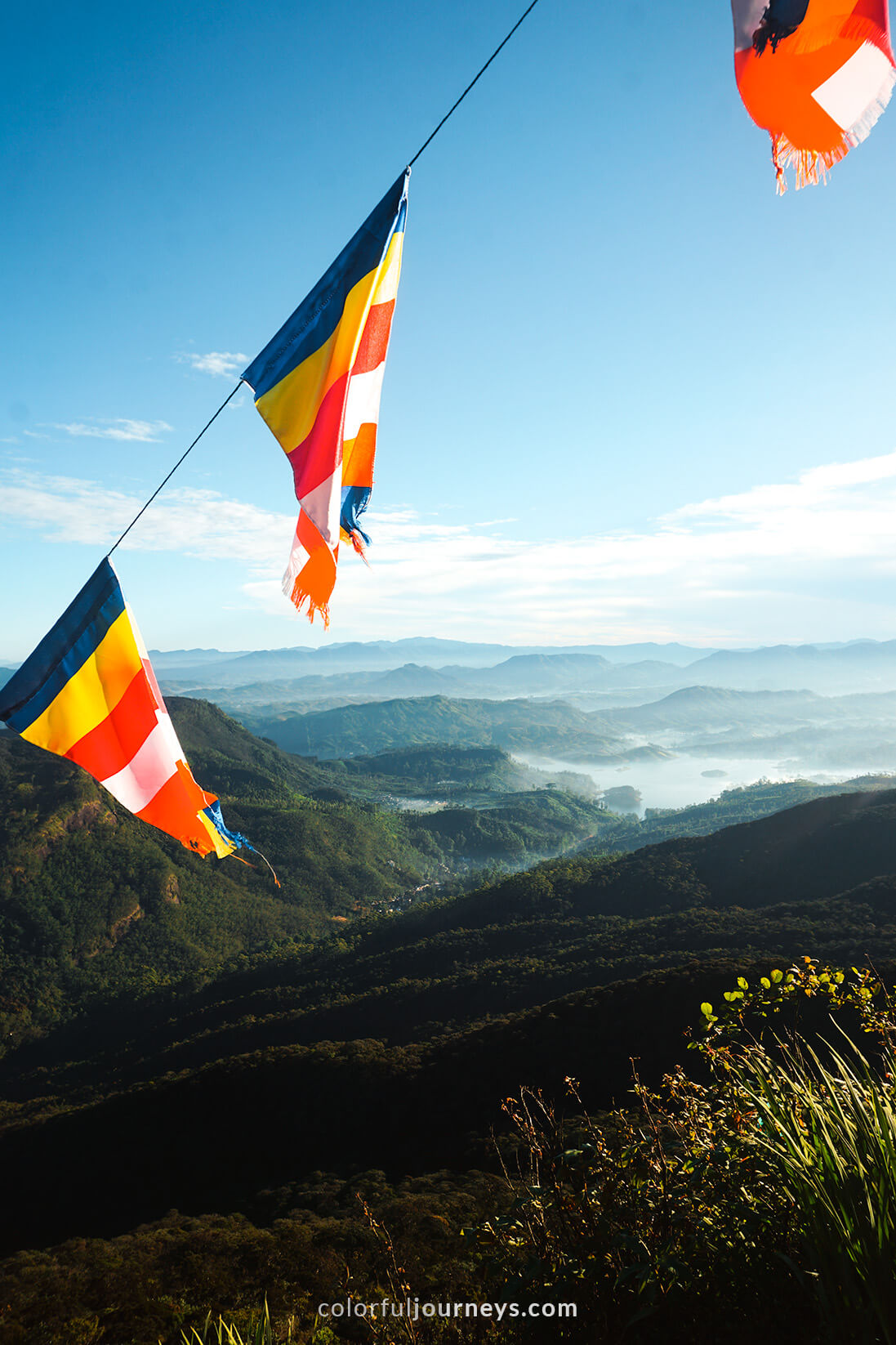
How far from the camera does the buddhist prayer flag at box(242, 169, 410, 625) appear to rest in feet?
16.8

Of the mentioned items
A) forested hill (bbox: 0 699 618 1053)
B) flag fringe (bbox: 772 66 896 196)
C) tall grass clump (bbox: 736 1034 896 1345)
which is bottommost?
forested hill (bbox: 0 699 618 1053)

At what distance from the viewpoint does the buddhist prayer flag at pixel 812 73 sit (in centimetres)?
327

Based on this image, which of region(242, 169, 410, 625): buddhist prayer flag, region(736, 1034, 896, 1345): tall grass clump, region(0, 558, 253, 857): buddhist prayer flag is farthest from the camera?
region(0, 558, 253, 857): buddhist prayer flag

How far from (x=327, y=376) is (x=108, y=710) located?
12.2 ft

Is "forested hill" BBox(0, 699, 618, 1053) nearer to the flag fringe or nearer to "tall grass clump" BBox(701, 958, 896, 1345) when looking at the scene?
"tall grass clump" BBox(701, 958, 896, 1345)

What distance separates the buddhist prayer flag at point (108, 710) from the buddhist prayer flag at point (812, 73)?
5840 mm

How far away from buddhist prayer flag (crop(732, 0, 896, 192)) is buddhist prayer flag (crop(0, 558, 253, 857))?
5.84 metres

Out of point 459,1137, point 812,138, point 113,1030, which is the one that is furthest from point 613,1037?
point 113,1030

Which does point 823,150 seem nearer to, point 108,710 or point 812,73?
point 812,73

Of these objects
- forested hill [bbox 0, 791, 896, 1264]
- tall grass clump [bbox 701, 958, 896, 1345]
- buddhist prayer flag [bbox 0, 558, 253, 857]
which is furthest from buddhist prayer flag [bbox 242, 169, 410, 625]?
forested hill [bbox 0, 791, 896, 1264]

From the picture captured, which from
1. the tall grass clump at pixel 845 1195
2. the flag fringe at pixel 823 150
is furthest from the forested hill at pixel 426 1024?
the flag fringe at pixel 823 150

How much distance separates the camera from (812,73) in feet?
11.3

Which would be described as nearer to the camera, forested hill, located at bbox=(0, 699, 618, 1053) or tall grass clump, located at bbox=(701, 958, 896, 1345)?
tall grass clump, located at bbox=(701, 958, 896, 1345)

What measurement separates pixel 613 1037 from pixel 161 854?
281ft
